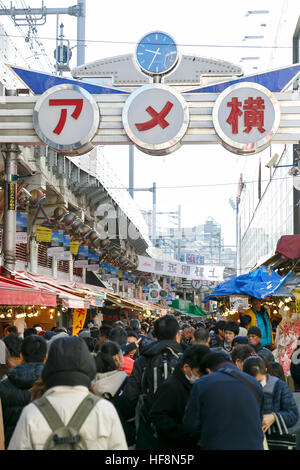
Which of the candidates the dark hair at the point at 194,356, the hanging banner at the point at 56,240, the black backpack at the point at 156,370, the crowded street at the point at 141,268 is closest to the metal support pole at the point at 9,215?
the crowded street at the point at 141,268

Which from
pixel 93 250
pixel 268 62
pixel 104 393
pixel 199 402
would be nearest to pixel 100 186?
pixel 93 250

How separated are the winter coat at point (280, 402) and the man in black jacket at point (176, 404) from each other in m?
0.88

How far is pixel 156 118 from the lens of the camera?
13.7 meters

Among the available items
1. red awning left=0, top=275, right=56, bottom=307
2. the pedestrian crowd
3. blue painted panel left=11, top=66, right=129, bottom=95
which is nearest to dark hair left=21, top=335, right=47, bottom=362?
the pedestrian crowd

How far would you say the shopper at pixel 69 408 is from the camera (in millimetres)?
3619

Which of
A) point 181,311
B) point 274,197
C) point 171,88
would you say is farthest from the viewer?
point 181,311

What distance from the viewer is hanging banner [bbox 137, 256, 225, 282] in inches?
1293

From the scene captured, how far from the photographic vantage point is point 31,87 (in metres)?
14.9

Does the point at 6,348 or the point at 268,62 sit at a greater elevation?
the point at 268,62

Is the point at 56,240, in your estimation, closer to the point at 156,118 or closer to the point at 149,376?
the point at 156,118

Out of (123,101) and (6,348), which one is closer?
(6,348)

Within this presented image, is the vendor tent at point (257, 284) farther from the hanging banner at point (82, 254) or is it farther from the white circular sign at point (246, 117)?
the hanging banner at point (82, 254)

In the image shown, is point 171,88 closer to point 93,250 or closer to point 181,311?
point 93,250

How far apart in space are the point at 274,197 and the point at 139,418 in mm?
31373
